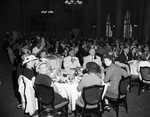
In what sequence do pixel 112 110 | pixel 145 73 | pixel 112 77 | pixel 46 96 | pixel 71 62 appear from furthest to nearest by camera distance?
pixel 71 62, pixel 145 73, pixel 112 110, pixel 112 77, pixel 46 96

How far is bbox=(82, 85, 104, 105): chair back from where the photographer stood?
3.22 m

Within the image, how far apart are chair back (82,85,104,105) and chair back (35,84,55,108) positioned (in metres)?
0.62

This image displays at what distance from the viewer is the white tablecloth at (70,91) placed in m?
3.83

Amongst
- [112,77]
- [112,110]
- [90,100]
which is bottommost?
[112,110]

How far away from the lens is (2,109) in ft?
15.1

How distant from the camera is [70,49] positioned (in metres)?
7.54

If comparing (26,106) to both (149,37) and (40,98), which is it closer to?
(40,98)

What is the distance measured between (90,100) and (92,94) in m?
0.16

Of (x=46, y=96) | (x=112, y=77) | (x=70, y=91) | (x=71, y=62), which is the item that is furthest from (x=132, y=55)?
(x=46, y=96)

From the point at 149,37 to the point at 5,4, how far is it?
48.0ft

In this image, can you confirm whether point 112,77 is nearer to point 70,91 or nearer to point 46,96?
point 70,91

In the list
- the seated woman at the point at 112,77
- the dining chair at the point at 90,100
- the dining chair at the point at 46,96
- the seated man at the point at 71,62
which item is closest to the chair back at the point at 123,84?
the seated woman at the point at 112,77

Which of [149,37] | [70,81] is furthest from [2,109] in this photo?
[149,37]

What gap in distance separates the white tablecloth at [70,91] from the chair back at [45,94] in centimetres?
55
